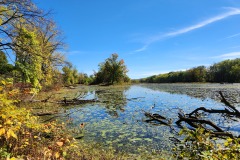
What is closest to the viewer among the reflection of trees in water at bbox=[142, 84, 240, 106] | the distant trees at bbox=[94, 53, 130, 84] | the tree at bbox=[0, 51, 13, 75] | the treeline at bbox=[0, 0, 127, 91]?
the treeline at bbox=[0, 0, 127, 91]

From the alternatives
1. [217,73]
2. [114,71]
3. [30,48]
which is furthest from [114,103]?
[217,73]

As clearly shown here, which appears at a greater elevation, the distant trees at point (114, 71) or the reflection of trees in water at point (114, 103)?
the distant trees at point (114, 71)

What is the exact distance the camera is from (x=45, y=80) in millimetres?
31750

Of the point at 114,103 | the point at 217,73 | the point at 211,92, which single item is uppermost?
the point at 217,73

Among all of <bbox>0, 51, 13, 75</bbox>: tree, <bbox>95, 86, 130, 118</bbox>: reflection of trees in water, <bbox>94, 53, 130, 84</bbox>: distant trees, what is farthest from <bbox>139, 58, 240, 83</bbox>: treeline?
<bbox>0, 51, 13, 75</bbox>: tree

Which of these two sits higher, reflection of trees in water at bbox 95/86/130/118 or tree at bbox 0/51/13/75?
tree at bbox 0/51/13/75

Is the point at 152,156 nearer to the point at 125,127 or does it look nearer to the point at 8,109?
the point at 125,127

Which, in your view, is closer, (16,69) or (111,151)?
(111,151)

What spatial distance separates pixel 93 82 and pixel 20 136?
9413 cm

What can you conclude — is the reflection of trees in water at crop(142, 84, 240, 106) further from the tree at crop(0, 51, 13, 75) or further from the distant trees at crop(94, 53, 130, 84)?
the distant trees at crop(94, 53, 130, 84)

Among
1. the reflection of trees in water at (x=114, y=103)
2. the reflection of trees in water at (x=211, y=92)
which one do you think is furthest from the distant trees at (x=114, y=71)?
the reflection of trees in water at (x=114, y=103)

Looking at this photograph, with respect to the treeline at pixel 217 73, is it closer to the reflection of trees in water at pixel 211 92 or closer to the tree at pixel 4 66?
the reflection of trees in water at pixel 211 92

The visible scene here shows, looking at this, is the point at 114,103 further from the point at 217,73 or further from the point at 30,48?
the point at 217,73

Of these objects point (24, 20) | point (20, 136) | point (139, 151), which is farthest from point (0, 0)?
point (139, 151)
